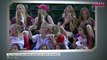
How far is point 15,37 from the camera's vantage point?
6.73 ft

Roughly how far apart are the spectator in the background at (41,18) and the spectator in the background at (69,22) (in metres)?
0.10

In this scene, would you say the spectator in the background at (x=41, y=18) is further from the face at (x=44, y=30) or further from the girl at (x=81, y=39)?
the girl at (x=81, y=39)

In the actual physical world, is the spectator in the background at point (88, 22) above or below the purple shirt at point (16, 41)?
above

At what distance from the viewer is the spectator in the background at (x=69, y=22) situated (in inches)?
82.0

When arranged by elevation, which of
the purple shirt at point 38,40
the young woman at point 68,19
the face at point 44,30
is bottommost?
the purple shirt at point 38,40

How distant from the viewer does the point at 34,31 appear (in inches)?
81.0

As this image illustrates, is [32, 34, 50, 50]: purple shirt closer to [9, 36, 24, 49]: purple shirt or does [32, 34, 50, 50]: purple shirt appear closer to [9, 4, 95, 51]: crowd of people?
[9, 4, 95, 51]: crowd of people

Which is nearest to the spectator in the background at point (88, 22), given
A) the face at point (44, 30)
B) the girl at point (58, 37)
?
the girl at point (58, 37)

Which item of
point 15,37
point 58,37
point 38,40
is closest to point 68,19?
point 58,37

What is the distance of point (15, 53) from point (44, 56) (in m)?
0.24

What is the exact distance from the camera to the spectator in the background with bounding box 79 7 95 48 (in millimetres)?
2111

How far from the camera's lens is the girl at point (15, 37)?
2051 millimetres

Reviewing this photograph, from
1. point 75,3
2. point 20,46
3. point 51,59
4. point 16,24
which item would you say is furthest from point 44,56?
point 75,3

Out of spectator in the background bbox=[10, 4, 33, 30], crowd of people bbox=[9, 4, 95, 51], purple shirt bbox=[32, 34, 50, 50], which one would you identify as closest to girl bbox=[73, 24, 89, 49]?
crowd of people bbox=[9, 4, 95, 51]
